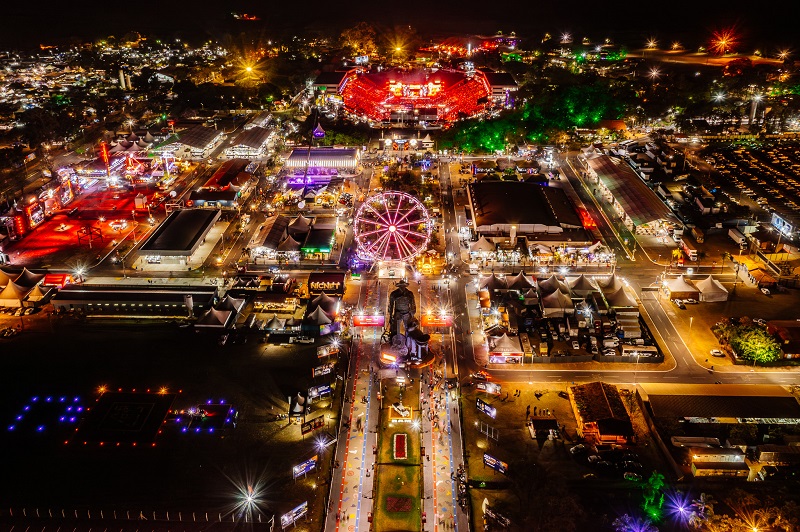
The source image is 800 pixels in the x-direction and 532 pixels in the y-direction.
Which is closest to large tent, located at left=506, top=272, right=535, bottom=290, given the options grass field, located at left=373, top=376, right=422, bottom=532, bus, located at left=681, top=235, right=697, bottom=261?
bus, located at left=681, top=235, right=697, bottom=261

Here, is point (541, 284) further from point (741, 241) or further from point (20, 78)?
point (20, 78)

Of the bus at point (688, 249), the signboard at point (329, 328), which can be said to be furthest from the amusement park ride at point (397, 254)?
the bus at point (688, 249)

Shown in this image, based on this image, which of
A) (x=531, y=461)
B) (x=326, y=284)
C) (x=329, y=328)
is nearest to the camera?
(x=531, y=461)

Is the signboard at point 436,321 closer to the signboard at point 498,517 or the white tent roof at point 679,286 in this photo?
the signboard at point 498,517

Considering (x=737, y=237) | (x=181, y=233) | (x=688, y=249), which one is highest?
(x=181, y=233)

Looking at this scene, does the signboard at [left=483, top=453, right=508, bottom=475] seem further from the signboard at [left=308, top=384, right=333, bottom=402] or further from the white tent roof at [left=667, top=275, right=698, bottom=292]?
the white tent roof at [left=667, top=275, right=698, bottom=292]

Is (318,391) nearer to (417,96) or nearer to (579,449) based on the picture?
(579,449)

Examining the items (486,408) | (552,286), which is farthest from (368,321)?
(552,286)
